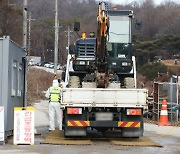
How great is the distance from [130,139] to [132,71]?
2.72 m

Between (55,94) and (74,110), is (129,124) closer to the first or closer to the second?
(74,110)

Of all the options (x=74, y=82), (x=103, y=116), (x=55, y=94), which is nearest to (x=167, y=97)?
(x=55, y=94)

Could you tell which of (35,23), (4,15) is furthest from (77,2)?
(4,15)

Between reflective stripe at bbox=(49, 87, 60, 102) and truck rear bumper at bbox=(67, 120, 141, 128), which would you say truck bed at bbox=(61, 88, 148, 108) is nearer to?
truck rear bumper at bbox=(67, 120, 141, 128)

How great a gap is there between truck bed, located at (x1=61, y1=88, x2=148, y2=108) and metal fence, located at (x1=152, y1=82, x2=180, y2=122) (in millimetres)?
9141

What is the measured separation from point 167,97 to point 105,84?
945 cm

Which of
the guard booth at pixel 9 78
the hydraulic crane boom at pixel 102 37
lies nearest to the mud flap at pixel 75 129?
the guard booth at pixel 9 78

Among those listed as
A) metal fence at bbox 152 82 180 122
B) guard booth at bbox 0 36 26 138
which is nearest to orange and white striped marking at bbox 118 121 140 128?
guard booth at bbox 0 36 26 138

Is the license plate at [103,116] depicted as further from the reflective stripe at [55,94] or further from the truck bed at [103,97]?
the reflective stripe at [55,94]

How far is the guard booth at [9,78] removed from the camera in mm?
14680

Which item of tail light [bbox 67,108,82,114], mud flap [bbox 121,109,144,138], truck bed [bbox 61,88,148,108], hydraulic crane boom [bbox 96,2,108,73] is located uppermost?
hydraulic crane boom [bbox 96,2,108,73]

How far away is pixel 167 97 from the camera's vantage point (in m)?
25.0

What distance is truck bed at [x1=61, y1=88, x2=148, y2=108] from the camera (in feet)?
48.8

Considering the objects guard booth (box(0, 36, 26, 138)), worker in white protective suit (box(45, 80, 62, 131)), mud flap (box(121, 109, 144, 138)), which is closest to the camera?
guard booth (box(0, 36, 26, 138))
